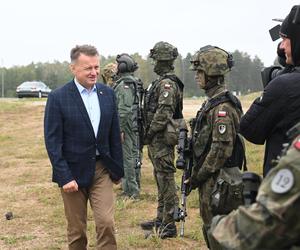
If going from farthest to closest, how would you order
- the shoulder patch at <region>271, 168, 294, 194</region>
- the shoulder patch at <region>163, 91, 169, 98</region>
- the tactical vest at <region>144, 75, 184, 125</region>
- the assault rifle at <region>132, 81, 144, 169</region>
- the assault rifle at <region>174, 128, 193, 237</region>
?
the assault rifle at <region>132, 81, 144, 169</region> < the tactical vest at <region>144, 75, 184, 125</region> < the shoulder patch at <region>163, 91, 169, 98</region> < the assault rifle at <region>174, 128, 193, 237</region> < the shoulder patch at <region>271, 168, 294, 194</region>

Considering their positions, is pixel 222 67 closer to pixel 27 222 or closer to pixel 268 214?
pixel 268 214

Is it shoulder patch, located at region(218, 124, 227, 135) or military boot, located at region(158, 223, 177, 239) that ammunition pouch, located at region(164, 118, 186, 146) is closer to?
military boot, located at region(158, 223, 177, 239)

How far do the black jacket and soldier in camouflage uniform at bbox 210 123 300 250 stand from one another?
1026 mm

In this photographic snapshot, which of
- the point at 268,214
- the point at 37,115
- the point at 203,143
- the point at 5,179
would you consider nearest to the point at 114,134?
the point at 203,143

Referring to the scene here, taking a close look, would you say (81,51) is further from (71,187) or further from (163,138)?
(163,138)

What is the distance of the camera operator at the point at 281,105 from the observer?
271 centimetres

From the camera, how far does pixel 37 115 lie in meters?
21.3

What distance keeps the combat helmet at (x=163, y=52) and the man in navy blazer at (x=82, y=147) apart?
63.6 inches

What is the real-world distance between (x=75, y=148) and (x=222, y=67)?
1.38 m

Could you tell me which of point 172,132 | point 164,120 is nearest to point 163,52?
point 164,120

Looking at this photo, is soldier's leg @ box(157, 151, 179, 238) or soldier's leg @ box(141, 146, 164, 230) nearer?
soldier's leg @ box(157, 151, 179, 238)

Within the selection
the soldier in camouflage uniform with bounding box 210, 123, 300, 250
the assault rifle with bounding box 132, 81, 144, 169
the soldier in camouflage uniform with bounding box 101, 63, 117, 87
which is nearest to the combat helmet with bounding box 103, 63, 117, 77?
the soldier in camouflage uniform with bounding box 101, 63, 117, 87

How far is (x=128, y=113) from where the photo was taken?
24.9 ft

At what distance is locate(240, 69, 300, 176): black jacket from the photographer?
2773mm
